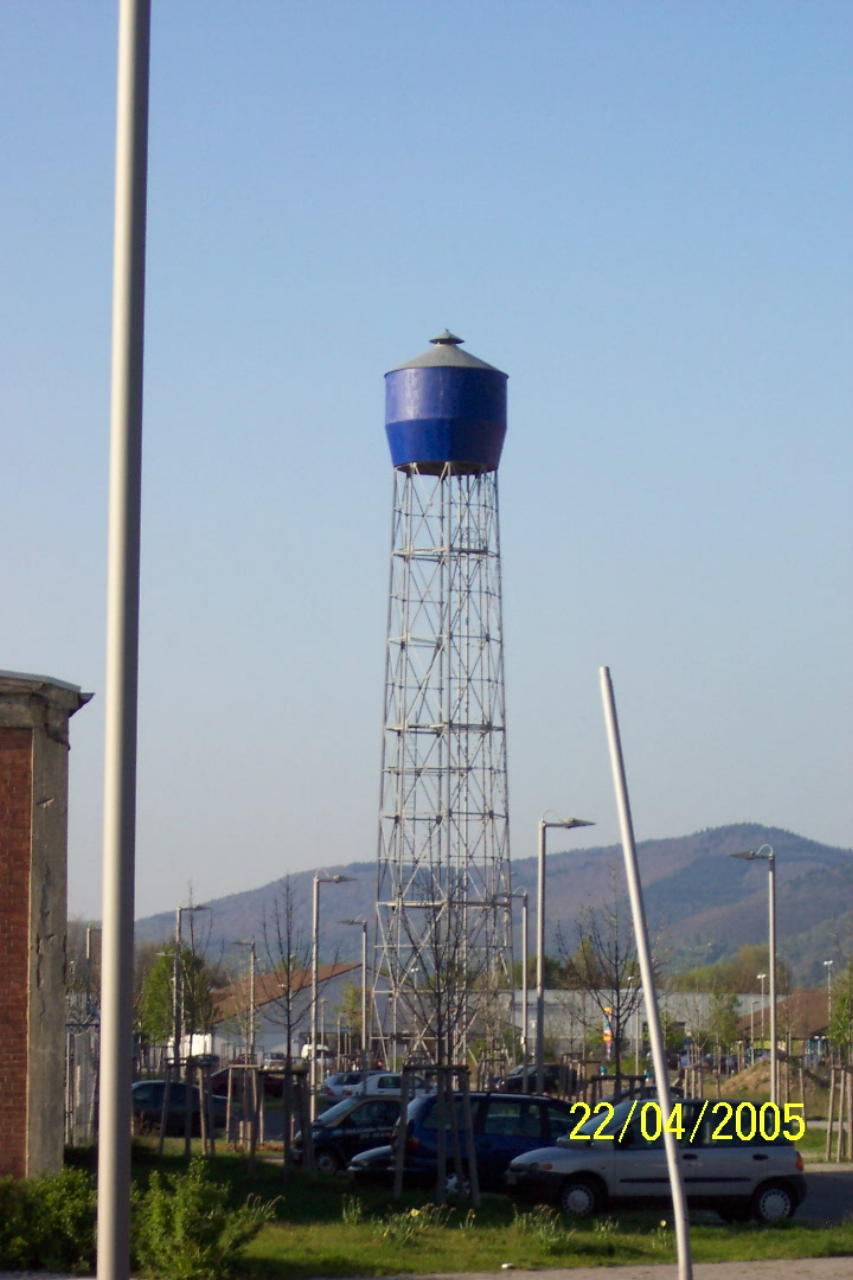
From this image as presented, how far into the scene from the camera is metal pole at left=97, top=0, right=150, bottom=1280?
8695 millimetres

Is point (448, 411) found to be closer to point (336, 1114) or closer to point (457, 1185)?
point (336, 1114)

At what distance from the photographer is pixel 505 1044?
60.2 metres

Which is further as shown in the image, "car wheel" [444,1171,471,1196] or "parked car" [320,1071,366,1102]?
"parked car" [320,1071,366,1102]

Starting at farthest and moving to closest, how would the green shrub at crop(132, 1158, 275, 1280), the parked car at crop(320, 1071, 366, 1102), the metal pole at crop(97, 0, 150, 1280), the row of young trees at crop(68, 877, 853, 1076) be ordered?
the parked car at crop(320, 1071, 366, 1102) → the row of young trees at crop(68, 877, 853, 1076) → the green shrub at crop(132, 1158, 275, 1280) → the metal pole at crop(97, 0, 150, 1280)

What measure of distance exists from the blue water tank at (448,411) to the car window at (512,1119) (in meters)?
26.8

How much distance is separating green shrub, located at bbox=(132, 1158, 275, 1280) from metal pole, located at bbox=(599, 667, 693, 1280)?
5.12m

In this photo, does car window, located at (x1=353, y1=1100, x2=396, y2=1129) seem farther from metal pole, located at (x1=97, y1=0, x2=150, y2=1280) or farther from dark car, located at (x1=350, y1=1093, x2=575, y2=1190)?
metal pole, located at (x1=97, y1=0, x2=150, y2=1280)

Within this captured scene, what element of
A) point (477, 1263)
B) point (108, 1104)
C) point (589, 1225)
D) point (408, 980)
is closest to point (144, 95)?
point (108, 1104)

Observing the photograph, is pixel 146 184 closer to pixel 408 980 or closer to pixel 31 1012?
pixel 31 1012

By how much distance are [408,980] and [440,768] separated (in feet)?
23.7

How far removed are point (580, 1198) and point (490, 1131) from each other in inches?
137

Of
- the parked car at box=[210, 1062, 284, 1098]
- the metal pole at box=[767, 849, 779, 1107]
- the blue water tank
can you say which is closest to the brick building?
the parked car at box=[210, 1062, 284, 1098]

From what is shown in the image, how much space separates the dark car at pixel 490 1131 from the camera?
86.4ft
